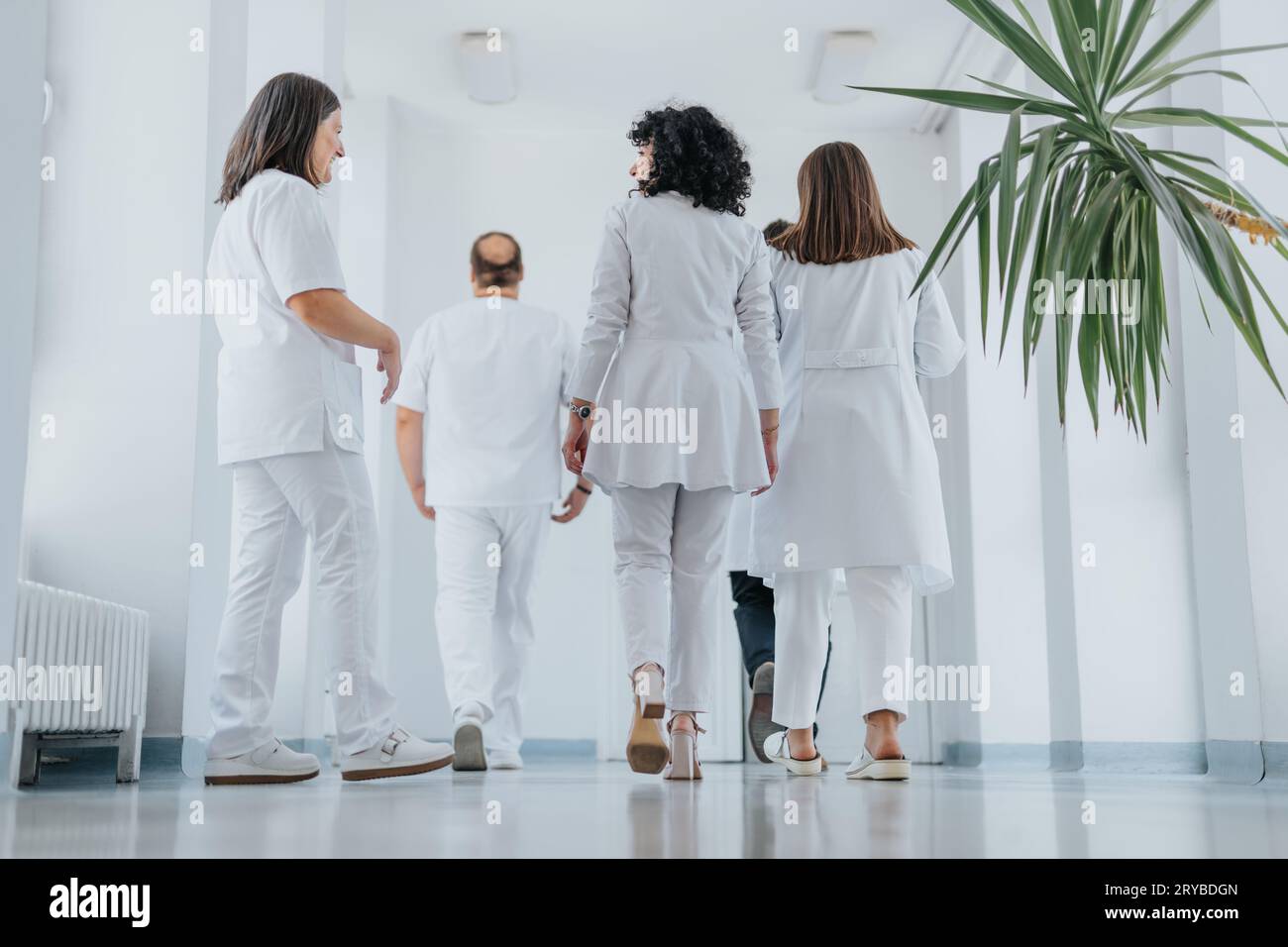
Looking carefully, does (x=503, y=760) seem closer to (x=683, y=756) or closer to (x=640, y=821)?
(x=683, y=756)

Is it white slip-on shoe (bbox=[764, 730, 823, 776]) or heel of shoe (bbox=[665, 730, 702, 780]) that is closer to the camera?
heel of shoe (bbox=[665, 730, 702, 780])

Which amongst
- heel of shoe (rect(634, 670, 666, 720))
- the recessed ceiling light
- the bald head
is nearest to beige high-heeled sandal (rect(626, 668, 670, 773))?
heel of shoe (rect(634, 670, 666, 720))

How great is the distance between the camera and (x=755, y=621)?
11.6ft

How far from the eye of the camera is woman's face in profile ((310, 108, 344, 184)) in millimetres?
2641

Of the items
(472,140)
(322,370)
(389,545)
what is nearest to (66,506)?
(322,370)

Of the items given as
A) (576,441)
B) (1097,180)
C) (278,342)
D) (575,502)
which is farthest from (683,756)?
(575,502)

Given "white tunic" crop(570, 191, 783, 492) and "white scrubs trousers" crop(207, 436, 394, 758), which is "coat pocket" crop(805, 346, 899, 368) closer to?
"white tunic" crop(570, 191, 783, 492)

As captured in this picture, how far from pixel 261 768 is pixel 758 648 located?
1496mm

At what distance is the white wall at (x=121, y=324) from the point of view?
2.88 meters

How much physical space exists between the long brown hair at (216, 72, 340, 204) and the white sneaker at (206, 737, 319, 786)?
3.78 ft

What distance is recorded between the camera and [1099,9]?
2.46 metres

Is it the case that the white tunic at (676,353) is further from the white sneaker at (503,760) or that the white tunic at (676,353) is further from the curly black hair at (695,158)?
the white sneaker at (503,760)

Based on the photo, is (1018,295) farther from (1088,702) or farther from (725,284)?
(725,284)
